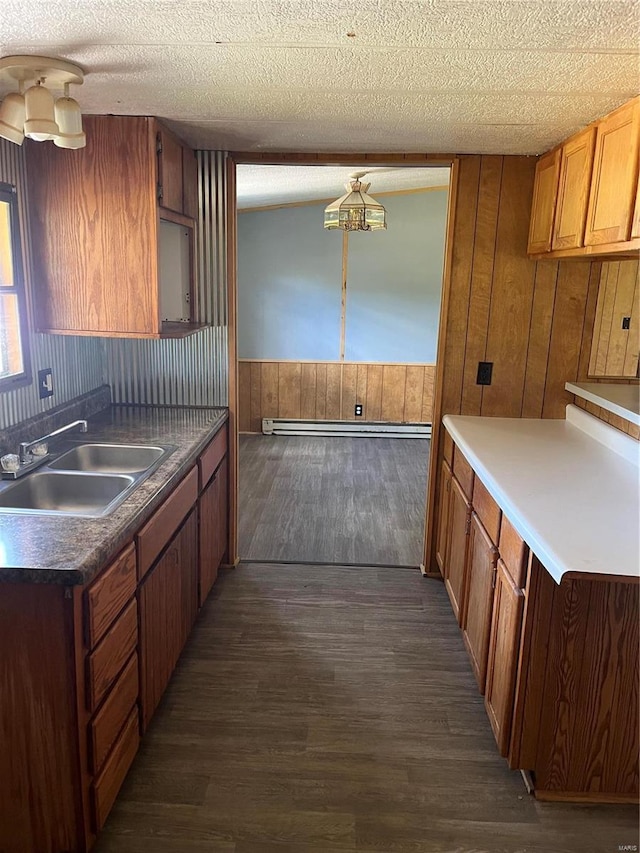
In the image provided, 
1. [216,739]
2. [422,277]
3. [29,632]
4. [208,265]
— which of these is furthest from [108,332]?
[422,277]

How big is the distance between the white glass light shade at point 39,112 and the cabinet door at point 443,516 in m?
2.23

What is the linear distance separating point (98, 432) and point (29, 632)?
4.44 feet

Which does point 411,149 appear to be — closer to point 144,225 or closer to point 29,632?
point 144,225

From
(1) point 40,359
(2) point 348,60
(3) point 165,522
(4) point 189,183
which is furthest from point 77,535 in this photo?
(4) point 189,183

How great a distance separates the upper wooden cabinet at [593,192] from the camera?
1936mm

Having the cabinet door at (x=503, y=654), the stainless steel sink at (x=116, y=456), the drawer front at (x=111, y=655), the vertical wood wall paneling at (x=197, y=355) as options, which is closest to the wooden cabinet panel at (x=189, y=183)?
the vertical wood wall paneling at (x=197, y=355)

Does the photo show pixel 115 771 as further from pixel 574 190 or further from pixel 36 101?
pixel 574 190

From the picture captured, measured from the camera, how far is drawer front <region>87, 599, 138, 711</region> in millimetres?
1578

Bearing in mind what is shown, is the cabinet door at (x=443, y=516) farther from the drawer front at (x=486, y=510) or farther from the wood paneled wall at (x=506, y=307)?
the drawer front at (x=486, y=510)

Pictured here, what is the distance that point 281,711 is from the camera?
2.28 m

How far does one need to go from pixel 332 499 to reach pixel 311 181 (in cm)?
246

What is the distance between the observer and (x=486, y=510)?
2336 mm

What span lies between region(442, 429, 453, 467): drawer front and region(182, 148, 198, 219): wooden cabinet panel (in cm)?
166

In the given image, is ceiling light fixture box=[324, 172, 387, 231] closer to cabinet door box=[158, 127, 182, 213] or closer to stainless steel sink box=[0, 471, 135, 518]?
cabinet door box=[158, 127, 182, 213]
